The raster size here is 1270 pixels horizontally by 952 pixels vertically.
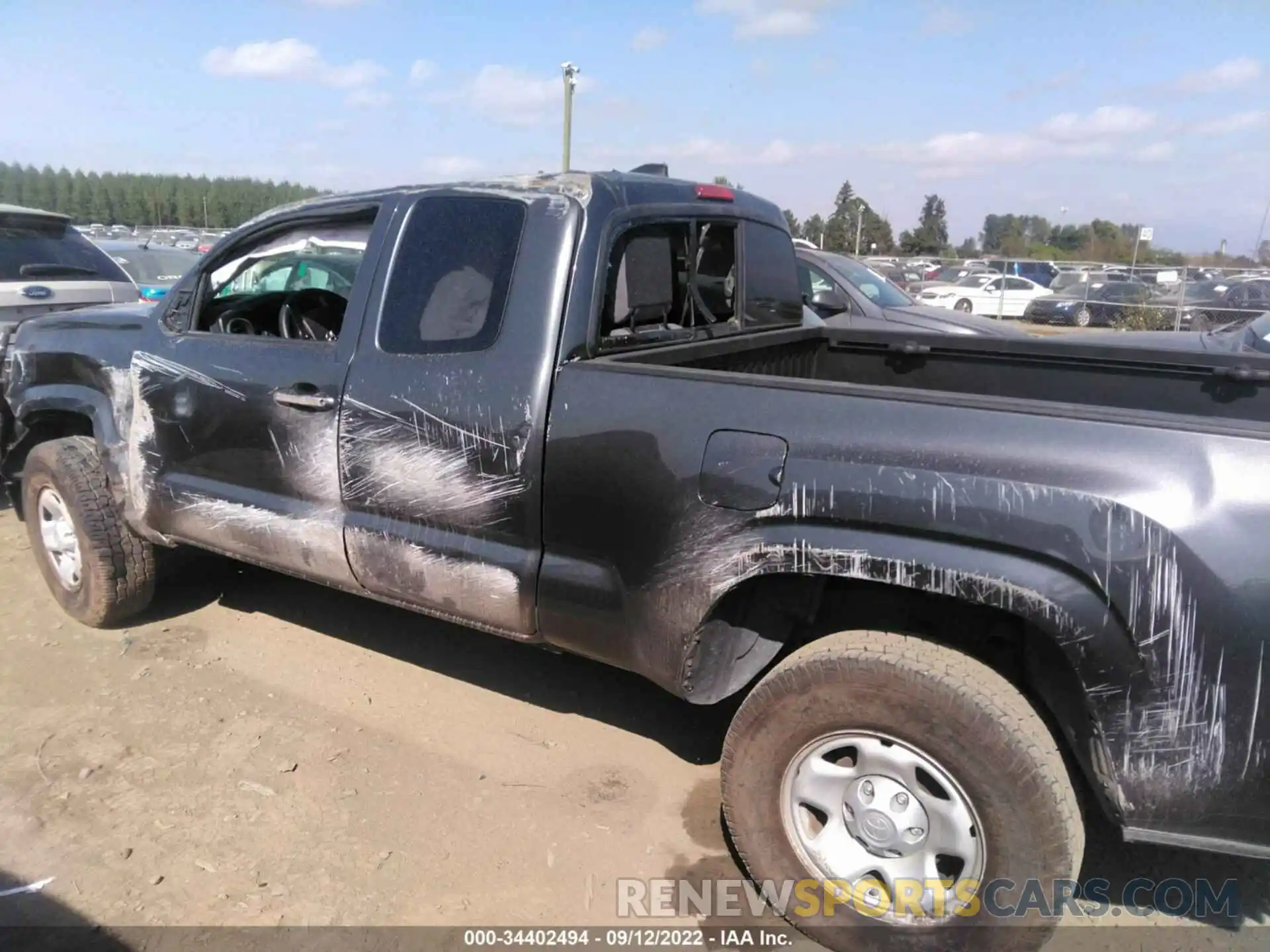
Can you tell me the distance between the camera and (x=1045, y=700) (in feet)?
7.60

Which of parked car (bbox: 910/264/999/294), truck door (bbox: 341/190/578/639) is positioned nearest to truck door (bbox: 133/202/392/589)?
truck door (bbox: 341/190/578/639)

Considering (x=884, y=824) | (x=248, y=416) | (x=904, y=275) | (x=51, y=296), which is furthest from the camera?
(x=904, y=275)

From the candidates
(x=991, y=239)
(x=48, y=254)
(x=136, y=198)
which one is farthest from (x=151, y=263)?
(x=991, y=239)

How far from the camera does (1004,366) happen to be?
373 cm

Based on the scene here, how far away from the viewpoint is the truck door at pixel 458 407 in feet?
9.14

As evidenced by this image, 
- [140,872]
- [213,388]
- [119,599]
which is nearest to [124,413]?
[213,388]

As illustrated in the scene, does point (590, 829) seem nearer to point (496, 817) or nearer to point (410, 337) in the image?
point (496, 817)

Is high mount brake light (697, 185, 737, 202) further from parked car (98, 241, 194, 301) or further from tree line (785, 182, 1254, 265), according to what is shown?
tree line (785, 182, 1254, 265)

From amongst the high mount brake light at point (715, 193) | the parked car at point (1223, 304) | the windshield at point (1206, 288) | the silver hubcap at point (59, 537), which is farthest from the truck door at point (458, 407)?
the windshield at point (1206, 288)

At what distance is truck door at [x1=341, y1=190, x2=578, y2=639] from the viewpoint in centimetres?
279

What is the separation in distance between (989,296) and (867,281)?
60.1 ft

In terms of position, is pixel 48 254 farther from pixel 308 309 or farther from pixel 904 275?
pixel 904 275

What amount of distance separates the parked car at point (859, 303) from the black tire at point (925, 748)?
5.78 metres

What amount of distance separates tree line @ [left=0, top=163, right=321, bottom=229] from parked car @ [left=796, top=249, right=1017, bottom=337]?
50.4 meters
